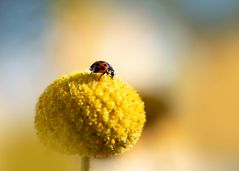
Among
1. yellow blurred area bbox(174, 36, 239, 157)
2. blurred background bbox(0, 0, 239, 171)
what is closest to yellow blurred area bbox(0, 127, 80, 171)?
blurred background bbox(0, 0, 239, 171)

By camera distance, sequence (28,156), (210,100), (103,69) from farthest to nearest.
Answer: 1. (210,100)
2. (103,69)
3. (28,156)

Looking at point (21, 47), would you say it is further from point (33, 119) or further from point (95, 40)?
point (95, 40)

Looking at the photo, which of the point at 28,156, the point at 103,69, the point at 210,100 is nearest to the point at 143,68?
the point at 210,100

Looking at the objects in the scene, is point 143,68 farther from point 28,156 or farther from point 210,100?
point 28,156

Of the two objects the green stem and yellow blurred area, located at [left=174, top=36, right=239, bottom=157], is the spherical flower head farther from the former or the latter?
yellow blurred area, located at [left=174, top=36, right=239, bottom=157]

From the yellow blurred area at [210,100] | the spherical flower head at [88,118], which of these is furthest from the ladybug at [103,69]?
the yellow blurred area at [210,100]

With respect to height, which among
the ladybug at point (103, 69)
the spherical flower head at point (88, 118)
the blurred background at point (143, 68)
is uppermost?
the blurred background at point (143, 68)

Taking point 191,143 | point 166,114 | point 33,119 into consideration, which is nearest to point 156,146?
point 191,143

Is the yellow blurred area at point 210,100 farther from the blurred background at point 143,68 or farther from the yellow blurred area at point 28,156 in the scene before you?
the yellow blurred area at point 28,156
